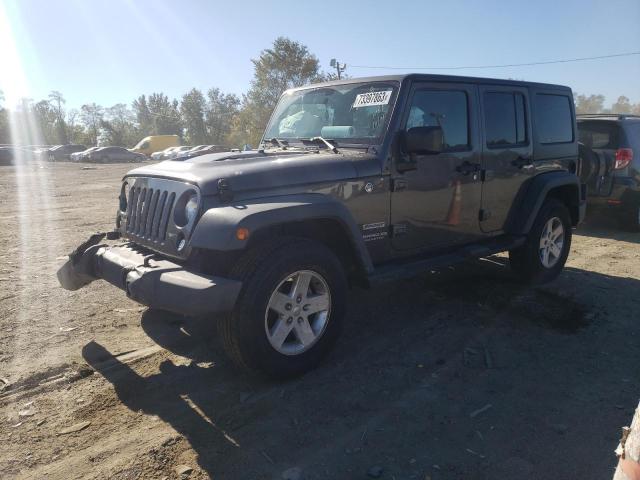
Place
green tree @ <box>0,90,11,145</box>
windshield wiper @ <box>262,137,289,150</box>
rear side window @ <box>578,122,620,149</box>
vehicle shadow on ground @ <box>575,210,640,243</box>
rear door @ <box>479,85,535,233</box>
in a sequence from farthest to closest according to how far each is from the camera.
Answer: green tree @ <box>0,90,11,145</box> < vehicle shadow on ground @ <box>575,210,640,243</box> < rear side window @ <box>578,122,620,149</box> < rear door @ <box>479,85,535,233</box> < windshield wiper @ <box>262,137,289,150</box>

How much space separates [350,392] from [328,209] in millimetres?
1222

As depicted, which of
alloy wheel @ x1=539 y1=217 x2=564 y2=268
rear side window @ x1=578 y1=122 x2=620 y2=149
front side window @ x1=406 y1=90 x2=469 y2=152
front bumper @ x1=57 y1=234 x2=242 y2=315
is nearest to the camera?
front bumper @ x1=57 y1=234 x2=242 y2=315

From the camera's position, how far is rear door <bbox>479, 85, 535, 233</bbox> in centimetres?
481

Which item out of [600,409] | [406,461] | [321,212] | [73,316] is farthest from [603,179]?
[73,316]

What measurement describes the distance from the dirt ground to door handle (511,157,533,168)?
4.34 feet

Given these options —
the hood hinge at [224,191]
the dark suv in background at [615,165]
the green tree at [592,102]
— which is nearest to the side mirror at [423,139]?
the hood hinge at [224,191]

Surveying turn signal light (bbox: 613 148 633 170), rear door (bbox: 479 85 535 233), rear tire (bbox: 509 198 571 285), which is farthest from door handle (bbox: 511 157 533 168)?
turn signal light (bbox: 613 148 633 170)

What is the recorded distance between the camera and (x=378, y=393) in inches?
129

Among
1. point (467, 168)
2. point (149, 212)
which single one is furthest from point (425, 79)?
point (149, 212)

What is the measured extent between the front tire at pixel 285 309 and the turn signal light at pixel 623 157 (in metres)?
6.46

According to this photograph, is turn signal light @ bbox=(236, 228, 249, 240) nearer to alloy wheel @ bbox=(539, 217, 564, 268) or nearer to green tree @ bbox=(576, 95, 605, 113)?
alloy wheel @ bbox=(539, 217, 564, 268)

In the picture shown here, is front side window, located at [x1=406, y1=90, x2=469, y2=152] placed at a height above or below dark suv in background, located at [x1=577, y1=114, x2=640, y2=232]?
above

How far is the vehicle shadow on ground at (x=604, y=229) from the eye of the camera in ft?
26.6

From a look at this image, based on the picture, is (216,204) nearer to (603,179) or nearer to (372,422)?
(372,422)
